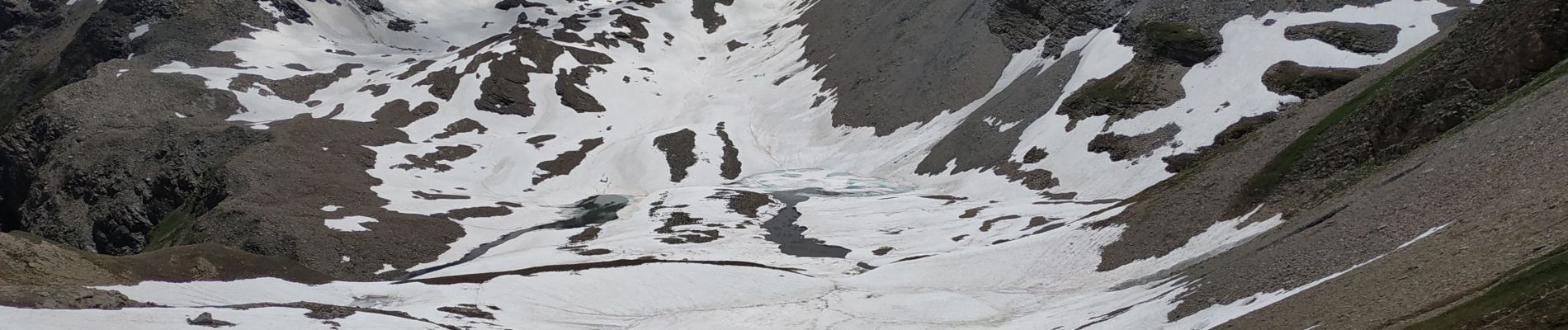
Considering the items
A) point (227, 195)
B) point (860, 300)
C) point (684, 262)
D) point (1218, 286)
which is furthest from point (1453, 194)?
point (227, 195)

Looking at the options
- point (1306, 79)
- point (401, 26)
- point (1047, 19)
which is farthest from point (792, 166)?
point (401, 26)

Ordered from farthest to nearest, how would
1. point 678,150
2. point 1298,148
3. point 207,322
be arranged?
point 678,150 < point 1298,148 < point 207,322

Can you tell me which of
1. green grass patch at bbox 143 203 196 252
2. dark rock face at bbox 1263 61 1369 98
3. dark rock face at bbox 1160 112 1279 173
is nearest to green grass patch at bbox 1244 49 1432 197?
dark rock face at bbox 1160 112 1279 173

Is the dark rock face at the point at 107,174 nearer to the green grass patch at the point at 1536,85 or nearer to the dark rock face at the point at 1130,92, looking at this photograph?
the dark rock face at the point at 1130,92

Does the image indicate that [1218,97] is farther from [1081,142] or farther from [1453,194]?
[1453,194]

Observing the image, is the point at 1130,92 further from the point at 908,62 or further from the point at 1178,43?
the point at 908,62

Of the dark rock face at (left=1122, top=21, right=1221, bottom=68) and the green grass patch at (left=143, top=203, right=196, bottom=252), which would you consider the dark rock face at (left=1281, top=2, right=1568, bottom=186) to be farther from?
the green grass patch at (left=143, top=203, right=196, bottom=252)
